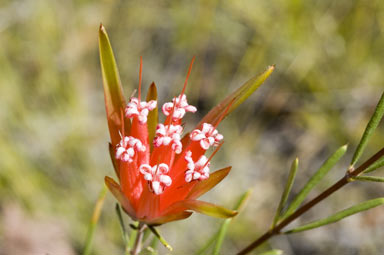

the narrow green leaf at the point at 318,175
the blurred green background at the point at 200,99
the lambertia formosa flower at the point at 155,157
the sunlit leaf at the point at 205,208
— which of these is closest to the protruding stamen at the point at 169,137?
the lambertia formosa flower at the point at 155,157

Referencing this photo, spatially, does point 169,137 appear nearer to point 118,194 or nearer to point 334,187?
point 118,194

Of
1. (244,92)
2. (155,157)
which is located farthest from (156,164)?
(244,92)

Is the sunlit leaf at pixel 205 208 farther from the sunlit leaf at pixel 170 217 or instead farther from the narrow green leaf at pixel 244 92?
the narrow green leaf at pixel 244 92

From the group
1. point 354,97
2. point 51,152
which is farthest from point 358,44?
point 51,152

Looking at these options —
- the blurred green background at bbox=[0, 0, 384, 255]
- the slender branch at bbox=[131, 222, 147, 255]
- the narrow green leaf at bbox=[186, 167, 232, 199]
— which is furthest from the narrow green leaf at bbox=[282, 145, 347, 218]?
the blurred green background at bbox=[0, 0, 384, 255]

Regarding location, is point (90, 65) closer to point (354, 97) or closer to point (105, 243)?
point (105, 243)

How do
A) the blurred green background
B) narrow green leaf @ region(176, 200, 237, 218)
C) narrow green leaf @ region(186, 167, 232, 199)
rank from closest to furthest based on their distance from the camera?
narrow green leaf @ region(176, 200, 237, 218)
narrow green leaf @ region(186, 167, 232, 199)
the blurred green background

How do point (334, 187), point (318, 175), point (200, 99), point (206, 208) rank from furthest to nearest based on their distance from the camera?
1. point (200, 99)
2. point (318, 175)
3. point (334, 187)
4. point (206, 208)

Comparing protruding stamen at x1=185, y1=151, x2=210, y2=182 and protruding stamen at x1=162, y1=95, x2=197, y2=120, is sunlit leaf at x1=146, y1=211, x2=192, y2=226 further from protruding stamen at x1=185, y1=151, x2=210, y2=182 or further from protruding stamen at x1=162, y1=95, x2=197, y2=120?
protruding stamen at x1=162, y1=95, x2=197, y2=120
